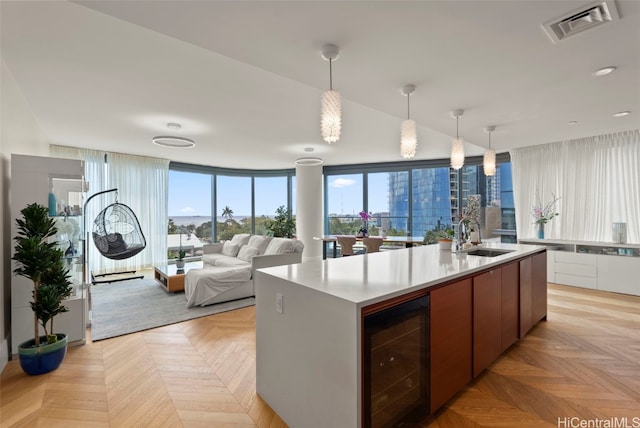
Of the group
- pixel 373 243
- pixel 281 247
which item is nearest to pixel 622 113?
pixel 373 243

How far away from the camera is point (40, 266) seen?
7.82ft

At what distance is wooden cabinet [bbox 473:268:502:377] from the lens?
2129 millimetres

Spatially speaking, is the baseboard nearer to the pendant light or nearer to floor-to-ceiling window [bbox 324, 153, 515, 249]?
the pendant light

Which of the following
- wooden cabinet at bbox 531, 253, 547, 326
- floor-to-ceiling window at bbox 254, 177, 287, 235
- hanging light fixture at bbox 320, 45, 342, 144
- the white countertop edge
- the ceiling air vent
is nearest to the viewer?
the ceiling air vent

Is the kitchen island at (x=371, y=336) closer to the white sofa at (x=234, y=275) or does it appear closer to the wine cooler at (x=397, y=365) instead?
the wine cooler at (x=397, y=365)

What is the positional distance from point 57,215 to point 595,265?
23.8ft

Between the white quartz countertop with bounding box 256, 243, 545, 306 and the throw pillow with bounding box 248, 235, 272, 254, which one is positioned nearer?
the white quartz countertop with bounding box 256, 243, 545, 306

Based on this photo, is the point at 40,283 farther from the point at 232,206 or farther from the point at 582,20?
the point at 232,206

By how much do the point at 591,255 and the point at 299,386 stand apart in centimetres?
545

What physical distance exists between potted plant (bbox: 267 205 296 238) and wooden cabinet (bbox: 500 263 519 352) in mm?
5937

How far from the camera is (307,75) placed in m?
2.44

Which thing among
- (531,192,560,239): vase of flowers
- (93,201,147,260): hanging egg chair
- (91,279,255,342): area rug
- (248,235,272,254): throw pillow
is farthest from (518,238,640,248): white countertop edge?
(93,201,147,260): hanging egg chair

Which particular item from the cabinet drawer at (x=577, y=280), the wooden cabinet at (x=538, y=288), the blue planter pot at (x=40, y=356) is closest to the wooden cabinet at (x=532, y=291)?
the wooden cabinet at (x=538, y=288)

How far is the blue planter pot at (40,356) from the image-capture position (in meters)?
2.34
